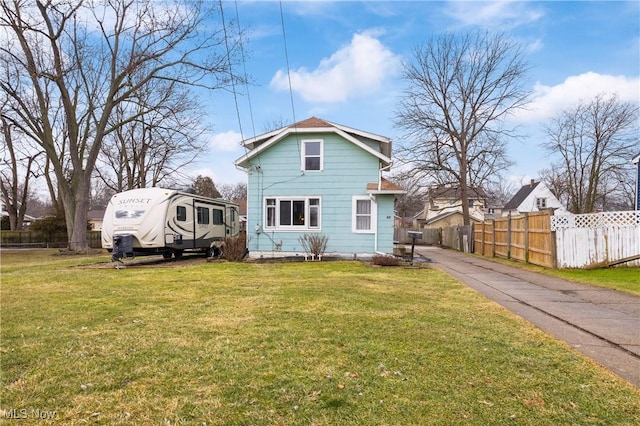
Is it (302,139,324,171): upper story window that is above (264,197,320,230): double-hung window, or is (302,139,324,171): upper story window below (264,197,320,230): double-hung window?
above

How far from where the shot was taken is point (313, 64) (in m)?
14.0

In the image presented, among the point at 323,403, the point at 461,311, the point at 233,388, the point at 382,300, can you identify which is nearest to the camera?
the point at 323,403

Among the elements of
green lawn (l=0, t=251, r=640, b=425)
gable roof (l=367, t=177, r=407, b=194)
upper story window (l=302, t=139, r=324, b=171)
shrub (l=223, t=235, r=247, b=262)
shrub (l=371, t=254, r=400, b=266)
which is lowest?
green lawn (l=0, t=251, r=640, b=425)

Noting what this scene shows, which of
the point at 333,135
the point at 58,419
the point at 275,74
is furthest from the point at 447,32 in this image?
the point at 58,419

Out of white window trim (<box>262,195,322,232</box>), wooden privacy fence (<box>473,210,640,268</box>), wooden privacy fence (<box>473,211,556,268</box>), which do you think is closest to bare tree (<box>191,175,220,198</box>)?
white window trim (<box>262,195,322,232</box>)

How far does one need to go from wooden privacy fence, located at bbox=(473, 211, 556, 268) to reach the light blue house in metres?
5.04

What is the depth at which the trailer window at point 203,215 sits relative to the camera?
17125 mm

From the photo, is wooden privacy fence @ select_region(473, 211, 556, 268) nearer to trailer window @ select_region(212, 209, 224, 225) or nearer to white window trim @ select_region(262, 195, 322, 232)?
white window trim @ select_region(262, 195, 322, 232)

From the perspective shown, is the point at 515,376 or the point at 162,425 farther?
the point at 515,376

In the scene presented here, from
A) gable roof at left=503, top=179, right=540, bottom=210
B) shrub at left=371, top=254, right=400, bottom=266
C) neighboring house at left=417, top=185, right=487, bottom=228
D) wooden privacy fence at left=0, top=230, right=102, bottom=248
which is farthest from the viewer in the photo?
gable roof at left=503, top=179, right=540, bottom=210

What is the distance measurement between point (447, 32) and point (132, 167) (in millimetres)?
27746

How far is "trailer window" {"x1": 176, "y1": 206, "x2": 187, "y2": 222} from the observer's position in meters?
15.5

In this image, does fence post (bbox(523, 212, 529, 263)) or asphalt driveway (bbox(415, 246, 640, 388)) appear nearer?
asphalt driveway (bbox(415, 246, 640, 388))

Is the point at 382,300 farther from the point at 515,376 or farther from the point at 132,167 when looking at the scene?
the point at 132,167
